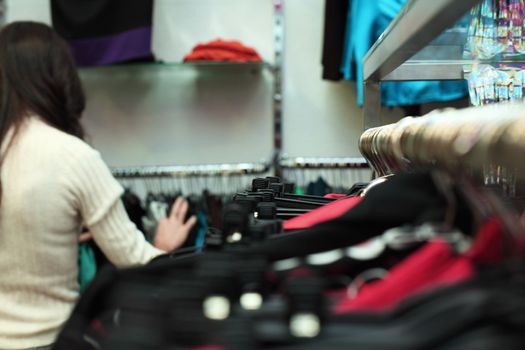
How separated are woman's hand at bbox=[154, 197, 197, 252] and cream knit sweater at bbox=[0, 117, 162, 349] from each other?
276mm

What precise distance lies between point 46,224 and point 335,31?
1.24 metres

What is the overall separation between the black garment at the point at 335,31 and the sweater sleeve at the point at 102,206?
1090 millimetres

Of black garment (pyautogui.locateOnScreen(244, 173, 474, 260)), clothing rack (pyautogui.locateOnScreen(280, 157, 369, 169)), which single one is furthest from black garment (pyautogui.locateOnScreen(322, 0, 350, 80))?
black garment (pyautogui.locateOnScreen(244, 173, 474, 260))

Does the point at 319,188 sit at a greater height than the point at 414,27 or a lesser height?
lesser

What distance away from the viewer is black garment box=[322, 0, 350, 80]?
196 centimetres

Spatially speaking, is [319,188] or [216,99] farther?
[216,99]

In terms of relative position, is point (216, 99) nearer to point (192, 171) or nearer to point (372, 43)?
point (192, 171)

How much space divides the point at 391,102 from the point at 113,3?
993 mm

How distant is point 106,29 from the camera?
1988 mm

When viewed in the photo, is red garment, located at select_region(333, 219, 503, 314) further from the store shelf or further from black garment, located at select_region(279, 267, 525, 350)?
the store shelf

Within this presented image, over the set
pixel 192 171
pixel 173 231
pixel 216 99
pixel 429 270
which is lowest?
pixel 173 231

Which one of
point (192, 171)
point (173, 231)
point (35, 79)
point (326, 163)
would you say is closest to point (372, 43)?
point (326, 163)

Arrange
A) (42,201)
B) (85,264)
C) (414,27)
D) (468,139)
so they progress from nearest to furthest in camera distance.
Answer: (468,139), (414,27), (42,201), (85,264)

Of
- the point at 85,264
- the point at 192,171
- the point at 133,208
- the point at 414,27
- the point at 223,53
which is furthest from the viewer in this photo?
the point at 223,53
